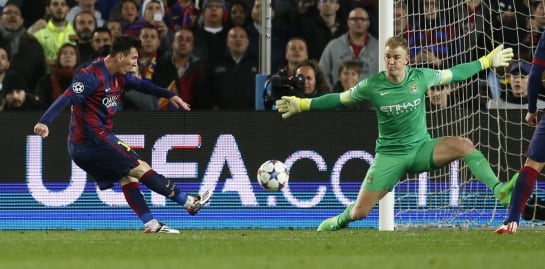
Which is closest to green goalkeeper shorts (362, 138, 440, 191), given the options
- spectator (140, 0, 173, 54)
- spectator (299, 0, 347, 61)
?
spectator (299, 0, 347, 61)

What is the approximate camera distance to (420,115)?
13.0 metres

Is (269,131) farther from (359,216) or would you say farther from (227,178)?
(359,216)

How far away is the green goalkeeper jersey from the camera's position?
1272 centimetres

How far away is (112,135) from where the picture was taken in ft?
45.4

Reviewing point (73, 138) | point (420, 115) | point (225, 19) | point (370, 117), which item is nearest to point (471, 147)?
point (420, 115)

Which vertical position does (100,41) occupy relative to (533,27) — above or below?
below

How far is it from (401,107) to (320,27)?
4283 millimetres

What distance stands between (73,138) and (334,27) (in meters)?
4.47

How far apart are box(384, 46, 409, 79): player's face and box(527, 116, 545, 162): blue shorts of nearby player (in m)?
1.42

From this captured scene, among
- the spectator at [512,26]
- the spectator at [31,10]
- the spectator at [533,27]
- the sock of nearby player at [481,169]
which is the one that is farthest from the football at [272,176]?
the spectator at [31,10]

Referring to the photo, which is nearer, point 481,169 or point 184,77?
point 481,169

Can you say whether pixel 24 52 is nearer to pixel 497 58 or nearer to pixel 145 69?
pixel 145 69

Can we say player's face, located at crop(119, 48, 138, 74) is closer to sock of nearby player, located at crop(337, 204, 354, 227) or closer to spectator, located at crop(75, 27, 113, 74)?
sock of nearby player, located at crop(337, 204, 354, 227)

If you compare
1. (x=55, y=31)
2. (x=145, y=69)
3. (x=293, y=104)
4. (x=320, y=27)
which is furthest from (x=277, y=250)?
(x=55, y=31)
